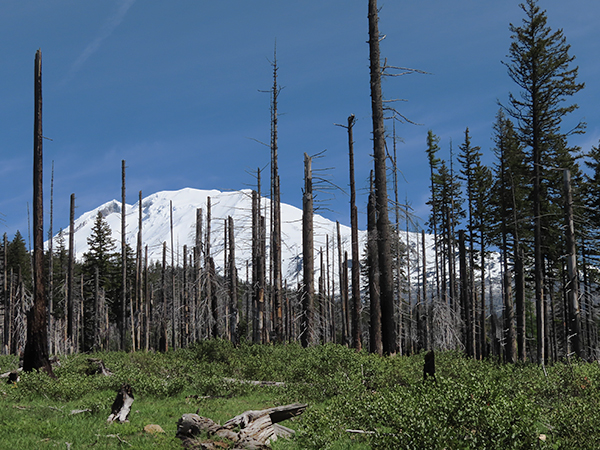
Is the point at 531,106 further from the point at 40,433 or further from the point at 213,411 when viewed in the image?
the point at 40,433

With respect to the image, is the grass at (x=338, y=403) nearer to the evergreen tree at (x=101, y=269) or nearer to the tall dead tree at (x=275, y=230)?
the tall dead tree at (x=275, y=230)

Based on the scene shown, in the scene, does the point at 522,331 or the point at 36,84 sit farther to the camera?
the point at 522,331

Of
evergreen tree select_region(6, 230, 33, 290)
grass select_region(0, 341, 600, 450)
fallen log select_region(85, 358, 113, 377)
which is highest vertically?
evergreen tree select_region(6, 230, 33, 290)

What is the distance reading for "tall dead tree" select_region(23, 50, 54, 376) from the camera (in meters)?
13.4

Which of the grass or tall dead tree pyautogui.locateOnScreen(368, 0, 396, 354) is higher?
tall dead tree pyautogui.locateOnScreen(368, 0, 396, 354)

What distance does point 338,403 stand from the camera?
7.26 meters

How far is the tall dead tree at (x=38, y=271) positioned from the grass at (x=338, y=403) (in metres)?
1.06

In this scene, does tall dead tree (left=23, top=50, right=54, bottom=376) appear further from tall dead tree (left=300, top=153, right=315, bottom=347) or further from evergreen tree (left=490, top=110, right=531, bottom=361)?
evergreen tree (left=490, top=110, right=531, bottom=361)

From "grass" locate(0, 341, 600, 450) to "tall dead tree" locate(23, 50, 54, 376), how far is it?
1058 millimetres

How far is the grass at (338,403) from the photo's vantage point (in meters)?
5.45

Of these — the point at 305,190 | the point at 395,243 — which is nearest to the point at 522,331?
the point at 395,243

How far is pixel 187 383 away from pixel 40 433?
196 inches

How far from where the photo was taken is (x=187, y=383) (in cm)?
1250

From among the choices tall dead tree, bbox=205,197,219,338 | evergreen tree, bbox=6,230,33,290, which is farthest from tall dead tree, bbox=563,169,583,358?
evergreen tree, bbox=6,230,33,290
